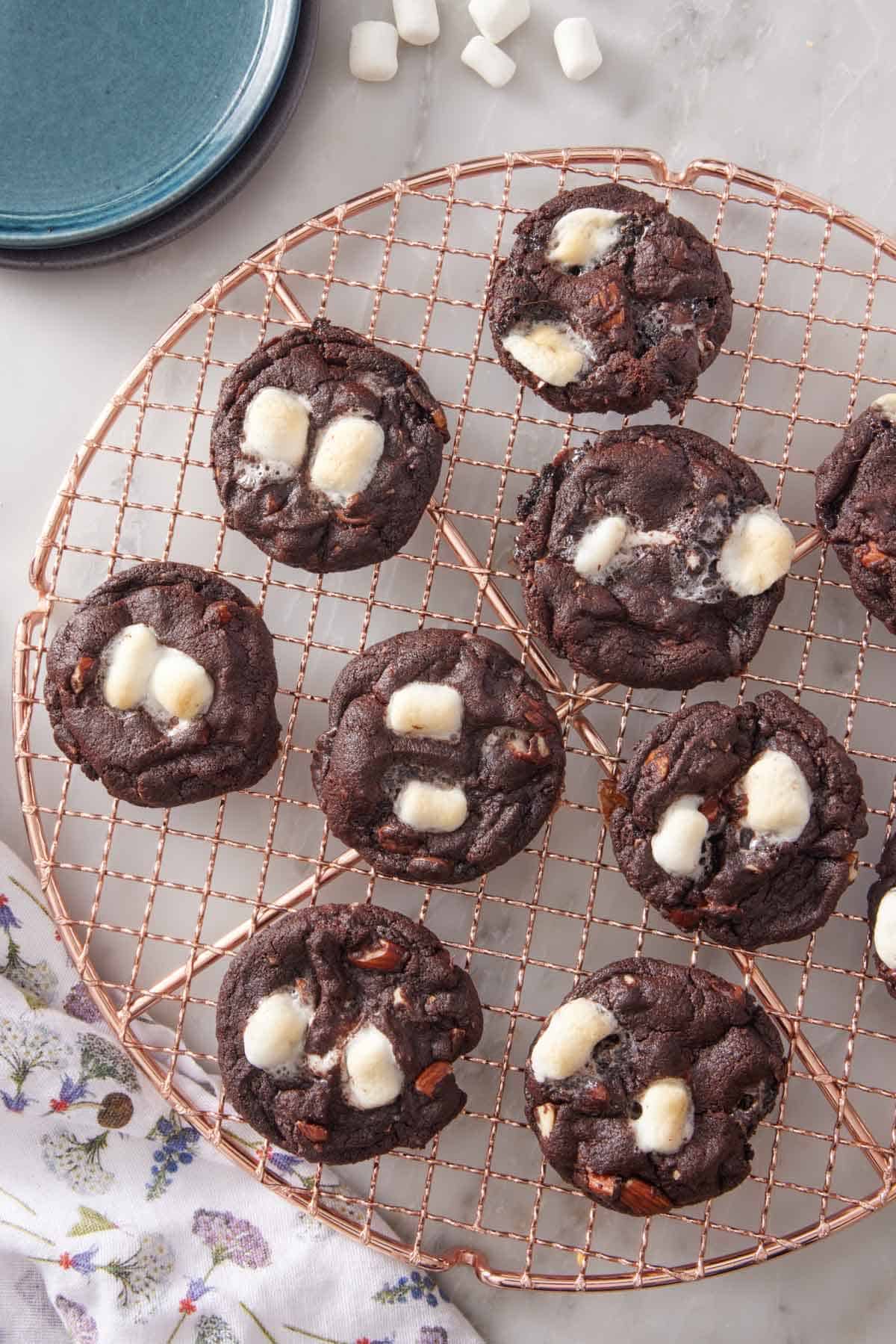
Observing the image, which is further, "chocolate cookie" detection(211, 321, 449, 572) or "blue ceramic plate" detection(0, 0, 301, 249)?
"blue ceramic plate" detection(0, 0, 301, 249)

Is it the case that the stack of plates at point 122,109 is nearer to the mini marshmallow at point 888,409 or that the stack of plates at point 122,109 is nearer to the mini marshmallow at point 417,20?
the mini marshmallow at point 417,20

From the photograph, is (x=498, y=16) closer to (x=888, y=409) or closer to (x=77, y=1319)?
(x=888, y=409)

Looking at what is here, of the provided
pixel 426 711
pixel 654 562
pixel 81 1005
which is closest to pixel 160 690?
pixel 426 711

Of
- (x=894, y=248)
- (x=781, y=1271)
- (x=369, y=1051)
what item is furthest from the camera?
(x=781, y=1271)

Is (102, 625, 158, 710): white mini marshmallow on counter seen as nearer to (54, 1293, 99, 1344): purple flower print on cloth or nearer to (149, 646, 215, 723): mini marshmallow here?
(149, 646, 215, 723): mini marshmallow

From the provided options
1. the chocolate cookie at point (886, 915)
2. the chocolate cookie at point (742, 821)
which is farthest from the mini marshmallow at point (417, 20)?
the chocolate cookie at point (886, 915)

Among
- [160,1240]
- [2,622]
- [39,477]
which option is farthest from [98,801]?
[160,1240]

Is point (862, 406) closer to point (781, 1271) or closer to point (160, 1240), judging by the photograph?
point (781, 1271)

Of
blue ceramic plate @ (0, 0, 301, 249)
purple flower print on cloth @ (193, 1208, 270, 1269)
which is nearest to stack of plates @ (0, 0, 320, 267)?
blue ceramic plate @ (0, 0, 301, 249)
